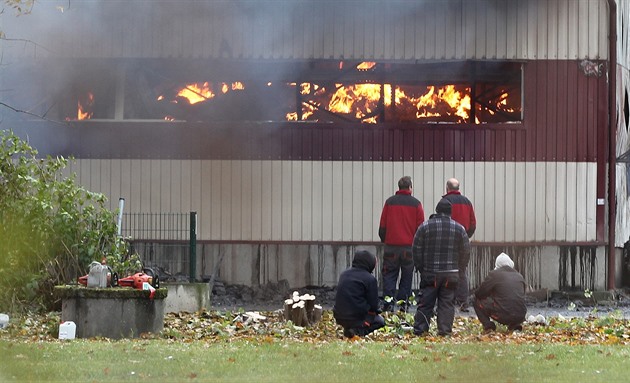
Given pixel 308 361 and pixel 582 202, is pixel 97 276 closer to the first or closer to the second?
pixel 308 361

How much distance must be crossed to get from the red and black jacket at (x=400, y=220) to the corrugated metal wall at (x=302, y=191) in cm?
292

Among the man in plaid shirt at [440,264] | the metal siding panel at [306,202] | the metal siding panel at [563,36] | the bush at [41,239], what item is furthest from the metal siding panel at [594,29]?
the bush at [41,239]

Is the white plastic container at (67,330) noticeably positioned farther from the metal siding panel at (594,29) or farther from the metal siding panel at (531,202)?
the metal siding panel at (594,29)

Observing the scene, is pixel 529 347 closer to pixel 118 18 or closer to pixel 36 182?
pixel 36 182

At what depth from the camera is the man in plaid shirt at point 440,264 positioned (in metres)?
14.8

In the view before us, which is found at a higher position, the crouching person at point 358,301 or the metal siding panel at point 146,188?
the metal siding panel at point 146,188

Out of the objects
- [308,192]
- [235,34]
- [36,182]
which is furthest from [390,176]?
[36,182]

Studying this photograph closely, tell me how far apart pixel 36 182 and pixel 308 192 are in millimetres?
4860

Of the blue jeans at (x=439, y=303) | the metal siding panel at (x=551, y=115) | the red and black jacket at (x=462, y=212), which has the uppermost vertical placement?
the metal siding panel at (x=551, y=115)

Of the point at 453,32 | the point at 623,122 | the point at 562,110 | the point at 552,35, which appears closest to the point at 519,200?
the point at 562,110

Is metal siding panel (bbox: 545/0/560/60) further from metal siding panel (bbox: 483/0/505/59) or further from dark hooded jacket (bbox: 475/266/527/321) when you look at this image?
dark hooded jacket (bbox: 475/266/527/321)

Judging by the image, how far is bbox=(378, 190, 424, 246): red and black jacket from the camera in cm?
1773

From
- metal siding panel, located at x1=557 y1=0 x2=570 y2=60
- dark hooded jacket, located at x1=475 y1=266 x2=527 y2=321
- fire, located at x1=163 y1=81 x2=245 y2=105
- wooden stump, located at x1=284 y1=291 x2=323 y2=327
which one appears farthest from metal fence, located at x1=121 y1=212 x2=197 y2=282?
dark hooded jacket, located at x1=475 y1=266 x2=527 y2=321

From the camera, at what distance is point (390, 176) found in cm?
2084
